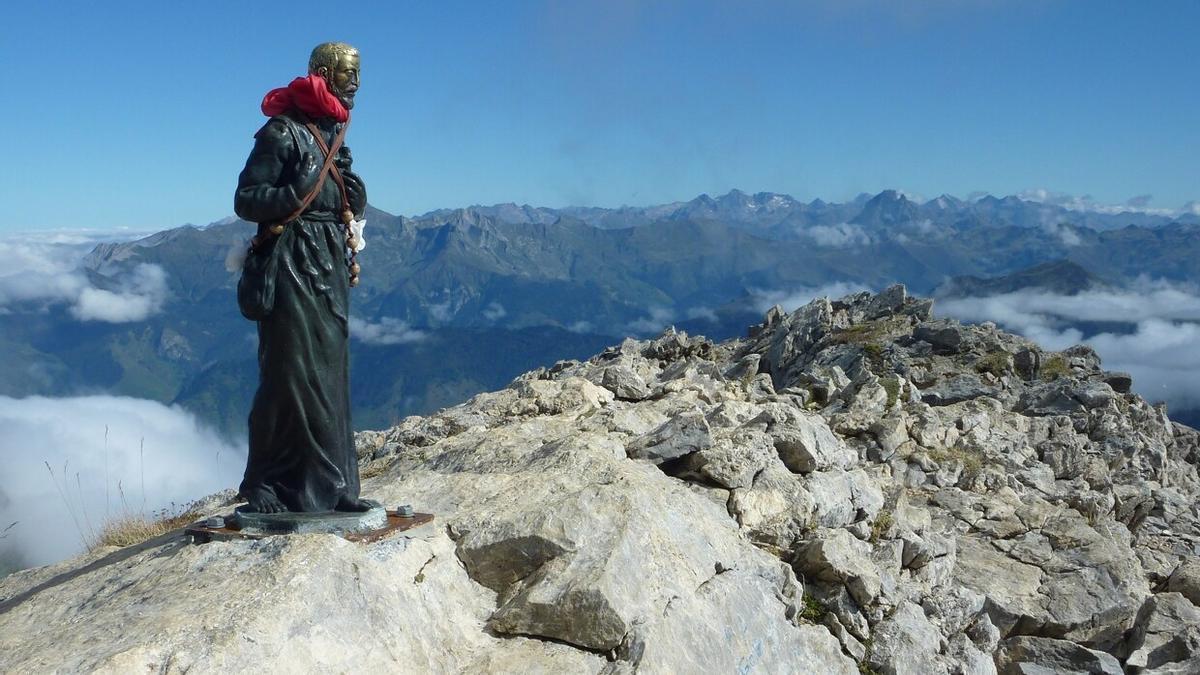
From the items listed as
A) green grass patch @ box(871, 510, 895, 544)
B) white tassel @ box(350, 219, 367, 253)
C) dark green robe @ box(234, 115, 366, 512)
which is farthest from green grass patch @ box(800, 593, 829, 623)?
white tassel @ box(350, 219, 367, 253)

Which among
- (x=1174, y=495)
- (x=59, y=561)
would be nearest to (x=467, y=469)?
(x=59, y=561)

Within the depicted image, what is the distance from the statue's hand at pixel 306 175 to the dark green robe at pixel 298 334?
0.15ft

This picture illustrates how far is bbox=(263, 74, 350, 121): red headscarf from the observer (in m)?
9.08

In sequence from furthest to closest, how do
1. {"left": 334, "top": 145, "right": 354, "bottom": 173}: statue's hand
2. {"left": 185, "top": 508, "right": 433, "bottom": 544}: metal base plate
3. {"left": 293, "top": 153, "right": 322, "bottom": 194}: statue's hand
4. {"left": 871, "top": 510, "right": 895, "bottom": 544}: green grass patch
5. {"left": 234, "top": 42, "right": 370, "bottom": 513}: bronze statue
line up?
{"left": 871, "top": 510, "right": 895, "bottom": 544}: green grass patch
{"left": 334, "top": 145, "right": 354, "bottom": 173}: statue's hand
{"left": 234, "top": 42, "right": 370, "bottom": 513}: bronze statue
{"left": 293, "top": 153, "right": 322, "bottom": 194}: statue's hand
{"left": 185, "top": 508, "right": 433, "bottom": 544}: metal base plate

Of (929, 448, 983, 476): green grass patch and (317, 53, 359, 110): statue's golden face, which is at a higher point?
(317, 53, 359, 110): statue's golden face

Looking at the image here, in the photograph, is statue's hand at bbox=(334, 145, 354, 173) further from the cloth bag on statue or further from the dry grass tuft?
the dry grass tuft

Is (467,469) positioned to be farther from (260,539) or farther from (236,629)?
(236,629)

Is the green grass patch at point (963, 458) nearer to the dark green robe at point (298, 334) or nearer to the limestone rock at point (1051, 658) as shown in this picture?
the limestone rock at point (1051, 658)

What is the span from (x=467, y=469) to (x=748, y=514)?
128 inches

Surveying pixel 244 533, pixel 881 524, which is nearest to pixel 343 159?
pixel 244 533

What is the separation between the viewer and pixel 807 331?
32.1 meters

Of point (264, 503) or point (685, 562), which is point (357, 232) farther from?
point (685, 562)

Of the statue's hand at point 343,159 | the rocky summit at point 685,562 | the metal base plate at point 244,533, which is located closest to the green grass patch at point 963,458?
the rocky summit at point 685,562

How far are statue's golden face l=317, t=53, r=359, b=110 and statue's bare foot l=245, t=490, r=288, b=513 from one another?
12.2ft
